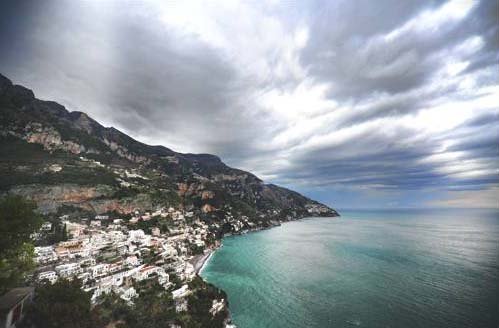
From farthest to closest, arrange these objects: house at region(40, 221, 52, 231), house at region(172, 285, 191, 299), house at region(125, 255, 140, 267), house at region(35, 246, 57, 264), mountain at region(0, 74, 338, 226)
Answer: mountain at region(0, 74, 338, 226), house at region(40, 221, 52, 231), house at region(125, 255, 140, 267), house at region(35, 246, 57, 264), house at region(172, 285, 191, 299)

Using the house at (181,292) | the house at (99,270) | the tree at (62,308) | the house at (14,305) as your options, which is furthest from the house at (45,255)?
the house at (181,292)

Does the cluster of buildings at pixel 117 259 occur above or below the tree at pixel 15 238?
below

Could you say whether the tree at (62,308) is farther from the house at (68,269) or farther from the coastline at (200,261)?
the coastline at (200,261)

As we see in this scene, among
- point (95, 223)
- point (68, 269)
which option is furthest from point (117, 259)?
point (95, 223)

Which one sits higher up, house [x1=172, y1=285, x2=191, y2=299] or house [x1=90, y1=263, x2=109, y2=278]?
house [x1=90, y1=263, x2=109, y2=278]

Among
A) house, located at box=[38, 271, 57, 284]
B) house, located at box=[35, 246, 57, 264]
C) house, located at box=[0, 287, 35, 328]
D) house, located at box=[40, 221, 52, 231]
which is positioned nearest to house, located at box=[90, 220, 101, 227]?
house, located at box=[40, 221, 52, 231]

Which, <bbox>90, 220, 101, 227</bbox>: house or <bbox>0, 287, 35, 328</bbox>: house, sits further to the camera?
<bbox>90, 220, 101, 227</bbox>: house

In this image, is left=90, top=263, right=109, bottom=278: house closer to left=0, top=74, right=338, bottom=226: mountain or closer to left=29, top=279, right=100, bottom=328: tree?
left=29, top=279, right=100, bottom=328: tree
